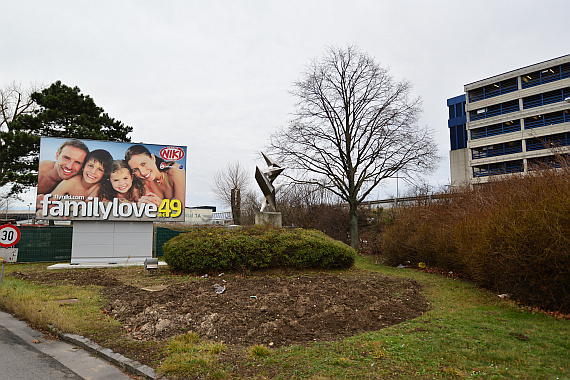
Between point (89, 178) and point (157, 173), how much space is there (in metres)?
3.11

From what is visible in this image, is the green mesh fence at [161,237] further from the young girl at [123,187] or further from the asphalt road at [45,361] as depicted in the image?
the asphalt road at [45,361]

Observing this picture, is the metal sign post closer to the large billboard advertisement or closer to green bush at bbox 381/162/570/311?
the large billboard advertisement

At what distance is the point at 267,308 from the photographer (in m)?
7.12

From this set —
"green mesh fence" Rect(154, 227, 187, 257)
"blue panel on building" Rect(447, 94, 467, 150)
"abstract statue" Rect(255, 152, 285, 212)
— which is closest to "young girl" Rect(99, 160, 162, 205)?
"green mesh fence" Rect(154, 227, 187, 257)

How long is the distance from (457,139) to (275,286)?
50.8 metres

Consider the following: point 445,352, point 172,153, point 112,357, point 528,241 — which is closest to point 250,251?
point 112,357

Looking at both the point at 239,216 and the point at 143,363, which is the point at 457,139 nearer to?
the point at 239,216

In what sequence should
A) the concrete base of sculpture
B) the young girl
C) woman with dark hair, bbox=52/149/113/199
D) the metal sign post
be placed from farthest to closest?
the young girl → woman with dark hair, bbox=52/149/113/199 → the concrete base of sculpture → the metal sign post

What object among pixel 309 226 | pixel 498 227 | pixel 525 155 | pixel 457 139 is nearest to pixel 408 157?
pixel 309 226

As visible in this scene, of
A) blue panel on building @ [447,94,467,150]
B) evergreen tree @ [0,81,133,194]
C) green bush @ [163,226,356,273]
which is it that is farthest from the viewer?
blue panel on building @ [447,94,467,150]

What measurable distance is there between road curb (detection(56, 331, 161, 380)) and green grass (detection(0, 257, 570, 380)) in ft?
0.51

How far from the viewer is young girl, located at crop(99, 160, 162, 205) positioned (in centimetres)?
1791

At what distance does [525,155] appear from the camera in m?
41.4

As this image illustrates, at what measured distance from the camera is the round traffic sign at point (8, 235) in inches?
418
